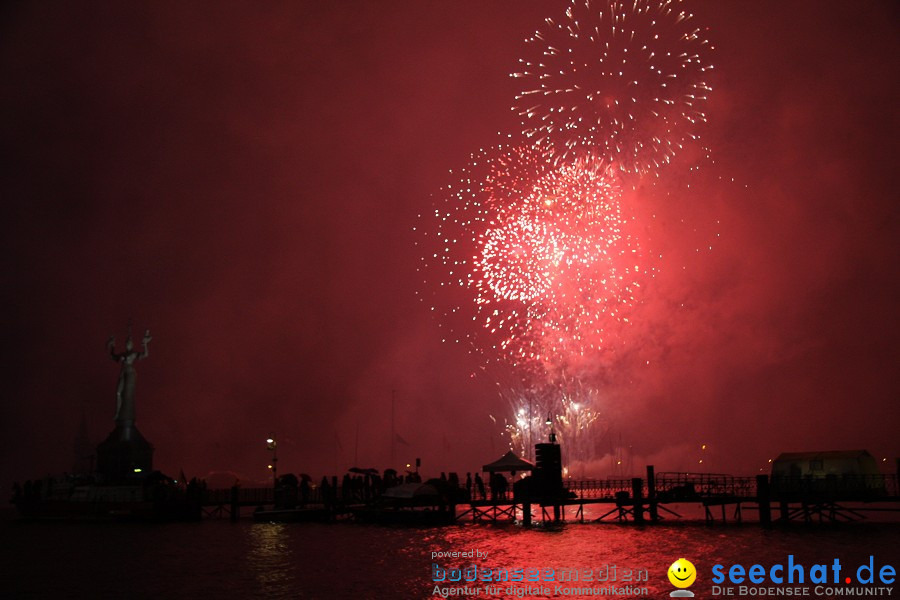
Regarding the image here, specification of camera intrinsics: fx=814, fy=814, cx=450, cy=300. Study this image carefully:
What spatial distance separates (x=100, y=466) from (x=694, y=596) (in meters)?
75.3

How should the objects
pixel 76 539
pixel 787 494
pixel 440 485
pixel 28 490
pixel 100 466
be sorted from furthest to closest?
pixel 100 466, pixel 28 490, pixel 440 485, pixel 76 539, pixel 787 494

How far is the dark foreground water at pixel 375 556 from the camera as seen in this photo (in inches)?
1353

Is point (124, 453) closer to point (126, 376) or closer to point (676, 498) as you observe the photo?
point (126, 376)

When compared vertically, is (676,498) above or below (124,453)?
below

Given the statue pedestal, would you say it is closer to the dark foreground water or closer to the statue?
the statue

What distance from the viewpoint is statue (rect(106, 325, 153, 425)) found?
9156 cm

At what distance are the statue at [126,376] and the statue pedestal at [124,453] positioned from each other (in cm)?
107

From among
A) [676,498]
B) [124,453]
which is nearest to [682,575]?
[676,498]

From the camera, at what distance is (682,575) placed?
1315 inches

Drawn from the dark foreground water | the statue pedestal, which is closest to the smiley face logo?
the dark foreground water

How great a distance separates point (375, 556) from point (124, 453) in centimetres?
5521

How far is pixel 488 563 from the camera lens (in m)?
39.1

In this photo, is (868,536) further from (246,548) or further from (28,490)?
(28,490)

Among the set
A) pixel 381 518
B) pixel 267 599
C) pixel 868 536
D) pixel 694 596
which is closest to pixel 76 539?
pixel 381 518
